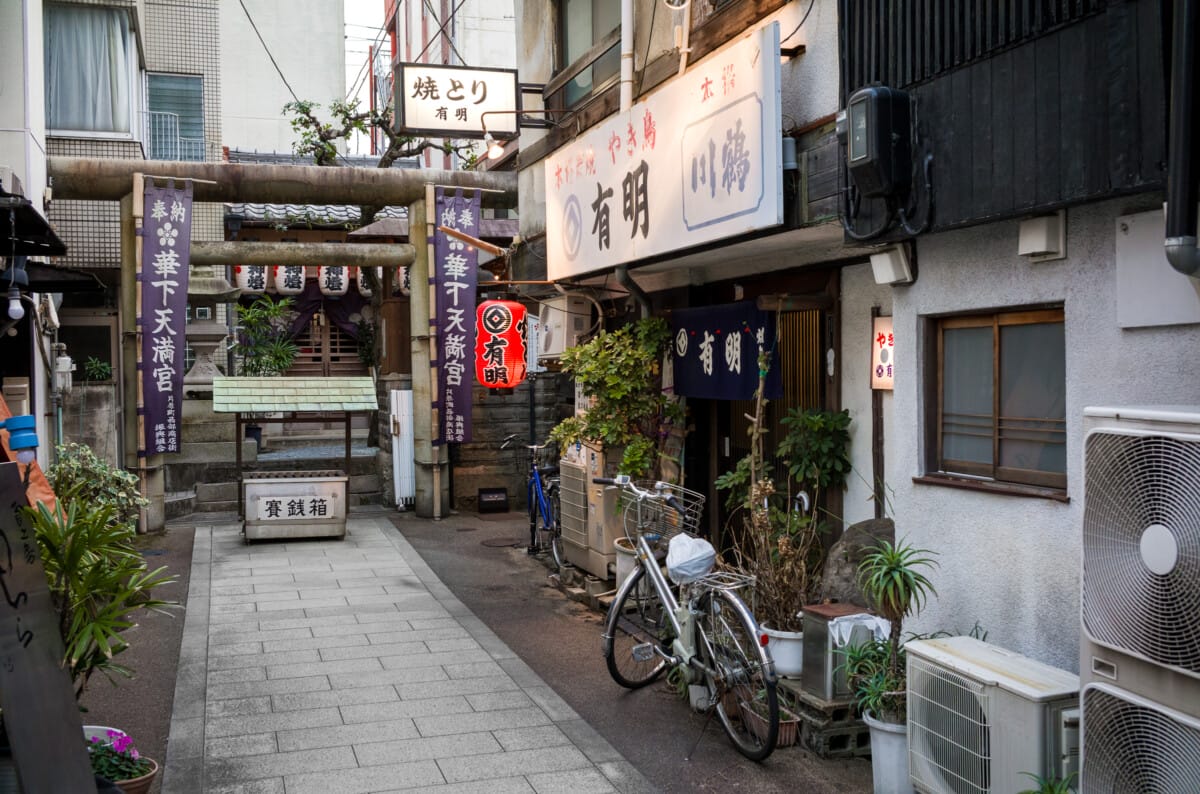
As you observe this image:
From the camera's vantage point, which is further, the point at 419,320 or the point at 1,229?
the point at 419,320

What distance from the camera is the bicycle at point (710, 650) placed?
24.0 ft

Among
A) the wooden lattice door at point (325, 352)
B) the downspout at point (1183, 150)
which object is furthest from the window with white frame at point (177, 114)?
the downspout at point (1183, 150)

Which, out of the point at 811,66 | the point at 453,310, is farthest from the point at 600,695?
the point at 453,310

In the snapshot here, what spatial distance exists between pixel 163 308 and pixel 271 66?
2556 centimetres

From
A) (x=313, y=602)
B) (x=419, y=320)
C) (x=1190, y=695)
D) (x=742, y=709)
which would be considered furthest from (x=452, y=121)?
(x=1190, y=695)

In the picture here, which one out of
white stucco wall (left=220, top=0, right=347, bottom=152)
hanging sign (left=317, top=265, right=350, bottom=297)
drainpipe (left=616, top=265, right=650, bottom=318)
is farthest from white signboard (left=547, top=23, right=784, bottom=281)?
white stucco wall (left=220, top=0, right=347, bottom=152)

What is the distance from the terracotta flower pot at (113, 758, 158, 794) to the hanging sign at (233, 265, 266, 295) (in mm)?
25557

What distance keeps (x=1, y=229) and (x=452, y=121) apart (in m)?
7.87

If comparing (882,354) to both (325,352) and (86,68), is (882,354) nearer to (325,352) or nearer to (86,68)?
(86,68)

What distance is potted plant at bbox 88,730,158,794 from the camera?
624 centimetres

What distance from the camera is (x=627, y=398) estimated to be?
1228cm

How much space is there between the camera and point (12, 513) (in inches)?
195

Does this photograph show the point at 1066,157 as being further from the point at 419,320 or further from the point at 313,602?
the point at 419,320

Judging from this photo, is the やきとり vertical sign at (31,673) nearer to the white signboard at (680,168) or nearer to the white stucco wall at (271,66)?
the white signboard at (680,168)
